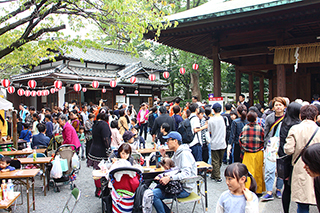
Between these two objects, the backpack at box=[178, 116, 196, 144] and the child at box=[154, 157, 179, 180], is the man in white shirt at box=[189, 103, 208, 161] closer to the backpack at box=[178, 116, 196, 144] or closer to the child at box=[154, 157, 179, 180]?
the backpack at box=[178, 116, 196, 144]

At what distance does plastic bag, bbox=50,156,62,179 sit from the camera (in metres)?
5.09

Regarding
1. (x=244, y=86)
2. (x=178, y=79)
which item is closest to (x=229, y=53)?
(x=244, y=86)

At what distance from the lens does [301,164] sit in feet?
10.1

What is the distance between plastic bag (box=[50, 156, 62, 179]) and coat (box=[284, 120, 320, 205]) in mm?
4540

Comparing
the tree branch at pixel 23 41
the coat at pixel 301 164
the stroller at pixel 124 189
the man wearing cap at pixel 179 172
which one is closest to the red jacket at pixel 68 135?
the tree branch at pixel 23 41

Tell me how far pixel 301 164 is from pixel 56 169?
4737 mm

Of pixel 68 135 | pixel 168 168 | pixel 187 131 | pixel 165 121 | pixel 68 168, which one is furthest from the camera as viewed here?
pixel 165 121

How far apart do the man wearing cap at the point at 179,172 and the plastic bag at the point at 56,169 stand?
2693mm

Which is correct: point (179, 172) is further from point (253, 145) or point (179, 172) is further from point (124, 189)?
point (253, 145)

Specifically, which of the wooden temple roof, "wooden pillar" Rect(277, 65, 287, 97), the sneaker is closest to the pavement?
the sneaker

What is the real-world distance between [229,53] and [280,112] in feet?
17.8

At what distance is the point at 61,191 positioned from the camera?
17.3 feet

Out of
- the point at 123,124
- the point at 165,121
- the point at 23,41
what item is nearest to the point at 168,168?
Answer: the point at 165,121

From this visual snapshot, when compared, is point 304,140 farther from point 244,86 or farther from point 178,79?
point 178,79
